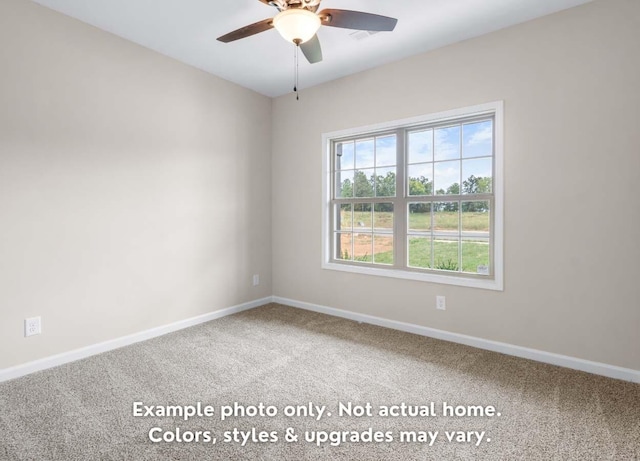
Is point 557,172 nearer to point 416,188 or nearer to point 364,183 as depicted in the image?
point 416,188

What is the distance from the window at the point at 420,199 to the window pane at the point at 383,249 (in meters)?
0.01

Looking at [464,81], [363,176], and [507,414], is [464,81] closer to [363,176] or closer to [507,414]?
[363,176]

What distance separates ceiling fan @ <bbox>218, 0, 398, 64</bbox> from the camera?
1.89 m

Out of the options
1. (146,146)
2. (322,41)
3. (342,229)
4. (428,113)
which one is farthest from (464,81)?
(146,146)

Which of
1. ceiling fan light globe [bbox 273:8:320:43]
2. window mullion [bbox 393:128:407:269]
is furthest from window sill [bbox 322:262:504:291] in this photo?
ceiling fan light globe [bbox 273:8:320:43]

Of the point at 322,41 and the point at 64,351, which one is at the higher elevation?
the point at 322,41

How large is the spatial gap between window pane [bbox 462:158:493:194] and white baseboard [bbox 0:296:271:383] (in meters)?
2.87

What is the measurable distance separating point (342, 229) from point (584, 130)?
2419 millimetres

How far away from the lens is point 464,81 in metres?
3.09

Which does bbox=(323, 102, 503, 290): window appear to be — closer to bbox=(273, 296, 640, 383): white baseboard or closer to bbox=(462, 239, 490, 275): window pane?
bbox=(462, 239, 490, 275): window pane

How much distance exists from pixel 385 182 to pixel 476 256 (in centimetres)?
119

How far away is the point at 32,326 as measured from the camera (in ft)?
8.50

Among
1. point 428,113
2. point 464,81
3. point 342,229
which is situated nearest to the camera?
point 464,81

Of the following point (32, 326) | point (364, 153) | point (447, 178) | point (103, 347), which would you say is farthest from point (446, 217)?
point (32, 326)
